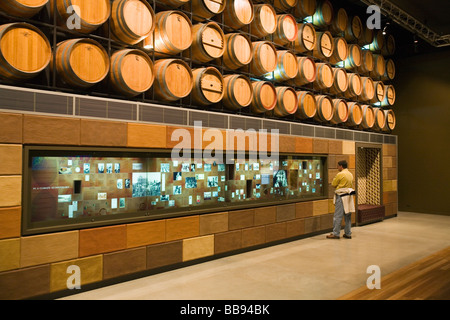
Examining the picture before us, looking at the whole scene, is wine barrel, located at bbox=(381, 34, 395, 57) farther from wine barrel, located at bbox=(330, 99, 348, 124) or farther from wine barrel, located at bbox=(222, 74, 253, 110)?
wine barrel, located at bbox=(222, 74, 253, 110)

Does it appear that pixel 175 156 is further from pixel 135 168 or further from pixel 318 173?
pixel 318 173

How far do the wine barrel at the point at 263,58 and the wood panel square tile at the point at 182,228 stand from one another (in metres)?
2.53

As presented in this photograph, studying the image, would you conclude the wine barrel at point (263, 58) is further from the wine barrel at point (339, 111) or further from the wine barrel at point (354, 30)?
the wine barrel at point (354, 30)

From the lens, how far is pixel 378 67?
9055 millimetres

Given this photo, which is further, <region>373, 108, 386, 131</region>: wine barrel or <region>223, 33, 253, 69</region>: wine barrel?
<region>373, 108, 386, 131</region>: wine barrel

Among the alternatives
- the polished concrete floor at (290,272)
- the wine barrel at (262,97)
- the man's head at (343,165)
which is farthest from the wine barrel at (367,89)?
the wine barrel at (262,97)

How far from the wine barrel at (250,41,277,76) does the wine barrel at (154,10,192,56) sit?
1.36m

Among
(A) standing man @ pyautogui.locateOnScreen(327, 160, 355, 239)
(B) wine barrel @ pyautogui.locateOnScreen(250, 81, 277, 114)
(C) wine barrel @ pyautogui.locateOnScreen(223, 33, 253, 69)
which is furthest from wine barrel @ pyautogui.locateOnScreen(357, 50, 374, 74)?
(C) wine barrel @ pyautogui.locateOnScreen(223, 33, 253, 69)

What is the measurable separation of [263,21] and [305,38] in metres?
1.21

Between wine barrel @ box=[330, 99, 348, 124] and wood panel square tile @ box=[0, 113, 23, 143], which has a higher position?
wine barrel @ box=[330, 99, 348, 124]

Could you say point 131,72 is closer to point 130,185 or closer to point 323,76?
point 130,185

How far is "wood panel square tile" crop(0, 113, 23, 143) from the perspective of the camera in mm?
3230

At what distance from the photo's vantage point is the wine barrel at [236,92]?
5.33 meters

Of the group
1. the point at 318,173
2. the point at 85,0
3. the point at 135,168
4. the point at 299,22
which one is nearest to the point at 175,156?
the point at 135,168
